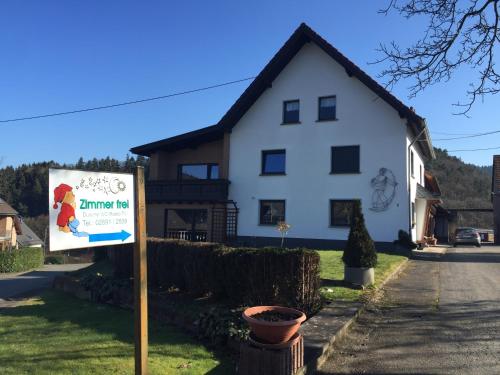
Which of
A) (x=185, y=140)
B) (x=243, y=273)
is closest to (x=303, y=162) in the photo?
(x=185, y=140)

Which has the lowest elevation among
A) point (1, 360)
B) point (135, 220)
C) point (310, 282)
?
point (1, 360)

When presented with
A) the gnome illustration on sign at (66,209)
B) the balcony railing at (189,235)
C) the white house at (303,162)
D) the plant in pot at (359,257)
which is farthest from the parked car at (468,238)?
the gnome illustration on sign at (66,209)

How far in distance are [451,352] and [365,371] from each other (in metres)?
1.28

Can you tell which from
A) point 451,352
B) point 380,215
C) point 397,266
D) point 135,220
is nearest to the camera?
point 135,220

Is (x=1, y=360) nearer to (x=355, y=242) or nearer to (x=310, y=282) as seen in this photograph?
(x=310, y=282)

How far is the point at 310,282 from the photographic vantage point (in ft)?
23.8

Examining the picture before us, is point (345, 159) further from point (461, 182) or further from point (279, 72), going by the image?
point (461, 182)

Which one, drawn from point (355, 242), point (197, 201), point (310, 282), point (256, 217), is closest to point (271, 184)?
point (256, 217)

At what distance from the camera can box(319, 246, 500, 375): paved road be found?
5.20 meters

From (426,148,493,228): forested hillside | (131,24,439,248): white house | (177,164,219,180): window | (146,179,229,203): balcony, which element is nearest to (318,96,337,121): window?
(131,24,439,248): white house

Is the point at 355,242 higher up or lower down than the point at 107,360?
higher up

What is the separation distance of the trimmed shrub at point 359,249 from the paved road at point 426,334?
0.81 m

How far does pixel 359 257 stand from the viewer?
9.59m

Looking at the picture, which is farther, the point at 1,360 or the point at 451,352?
the point at 1,360
